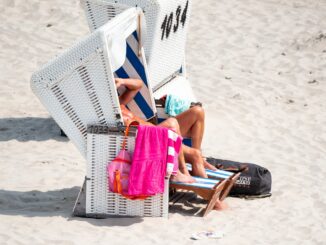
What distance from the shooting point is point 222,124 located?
36.0 ft

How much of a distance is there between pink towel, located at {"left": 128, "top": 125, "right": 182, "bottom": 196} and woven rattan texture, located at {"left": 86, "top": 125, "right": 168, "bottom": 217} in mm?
106

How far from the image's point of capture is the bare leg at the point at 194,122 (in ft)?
28.2

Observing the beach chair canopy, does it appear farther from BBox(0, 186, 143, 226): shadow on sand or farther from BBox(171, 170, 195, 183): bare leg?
BBox(171, 170, 195, 183): bare leg

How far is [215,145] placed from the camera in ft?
33.7

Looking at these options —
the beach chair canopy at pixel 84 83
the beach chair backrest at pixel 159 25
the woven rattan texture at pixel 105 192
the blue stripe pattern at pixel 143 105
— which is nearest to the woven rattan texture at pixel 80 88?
the beach chair canopy at pixel 84 83

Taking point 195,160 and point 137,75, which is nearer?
point 195,160

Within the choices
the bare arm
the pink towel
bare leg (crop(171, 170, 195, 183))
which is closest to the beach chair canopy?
the pink towel

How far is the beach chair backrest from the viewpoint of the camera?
952 cm

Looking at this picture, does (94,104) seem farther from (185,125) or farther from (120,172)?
(185,125)

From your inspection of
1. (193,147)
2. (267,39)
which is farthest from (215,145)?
(267,39)

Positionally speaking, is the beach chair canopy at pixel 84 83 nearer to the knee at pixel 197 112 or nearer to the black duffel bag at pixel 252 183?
the knee at pixel 197 112

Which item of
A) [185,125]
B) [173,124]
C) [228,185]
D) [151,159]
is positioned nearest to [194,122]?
[185,125]

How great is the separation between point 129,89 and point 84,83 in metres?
1.26

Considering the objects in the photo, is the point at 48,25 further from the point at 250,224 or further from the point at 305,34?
the point at 250,224
